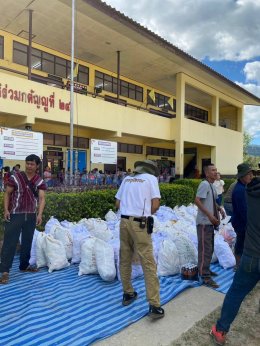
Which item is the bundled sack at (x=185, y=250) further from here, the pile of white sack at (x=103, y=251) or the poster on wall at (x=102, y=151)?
the poster on wall at (x=102, y=151)

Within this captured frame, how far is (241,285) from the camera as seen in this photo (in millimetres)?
2686

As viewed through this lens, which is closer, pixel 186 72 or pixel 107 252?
pixel 107 252

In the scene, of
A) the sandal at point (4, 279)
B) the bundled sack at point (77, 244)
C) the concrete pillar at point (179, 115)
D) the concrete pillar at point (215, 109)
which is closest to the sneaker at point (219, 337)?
the bundled sack at point (77, 244)

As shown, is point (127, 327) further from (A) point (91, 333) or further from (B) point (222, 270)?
(B) point (222, 270)

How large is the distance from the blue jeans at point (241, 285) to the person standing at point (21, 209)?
2.73m

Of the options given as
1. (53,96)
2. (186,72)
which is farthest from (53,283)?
(186,72)

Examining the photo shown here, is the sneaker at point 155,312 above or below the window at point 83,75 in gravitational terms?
below

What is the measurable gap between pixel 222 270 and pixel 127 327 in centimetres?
232

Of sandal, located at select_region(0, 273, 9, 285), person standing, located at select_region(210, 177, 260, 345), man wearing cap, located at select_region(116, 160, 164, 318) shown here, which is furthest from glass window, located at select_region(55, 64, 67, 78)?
person standing, located at select_region(210, 177, 260, 345)

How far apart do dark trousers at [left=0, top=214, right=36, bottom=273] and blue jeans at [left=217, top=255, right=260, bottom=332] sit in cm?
276

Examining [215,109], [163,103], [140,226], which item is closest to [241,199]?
[140,226]

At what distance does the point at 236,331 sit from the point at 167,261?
1.46 meters

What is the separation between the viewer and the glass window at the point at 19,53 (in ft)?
43.3

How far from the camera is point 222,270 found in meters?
4.86
